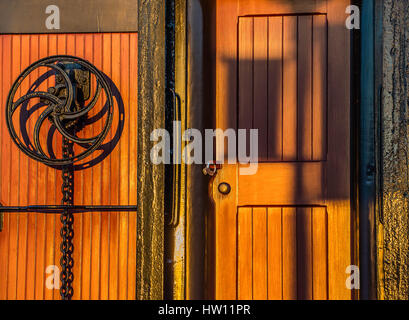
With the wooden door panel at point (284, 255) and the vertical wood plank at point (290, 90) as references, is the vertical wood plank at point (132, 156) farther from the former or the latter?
the vertical wood plank at point (290, 90)

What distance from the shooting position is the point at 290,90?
254 cm

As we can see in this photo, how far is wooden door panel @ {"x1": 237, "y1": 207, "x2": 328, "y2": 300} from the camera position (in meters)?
2.49

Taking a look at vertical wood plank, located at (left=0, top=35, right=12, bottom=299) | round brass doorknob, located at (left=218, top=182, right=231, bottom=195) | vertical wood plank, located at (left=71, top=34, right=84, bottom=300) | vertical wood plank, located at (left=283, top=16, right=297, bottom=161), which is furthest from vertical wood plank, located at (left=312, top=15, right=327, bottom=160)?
vertical wood plank, located at (left=0, top=35, right=12, bottom=299)

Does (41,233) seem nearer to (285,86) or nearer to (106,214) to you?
(106,214)

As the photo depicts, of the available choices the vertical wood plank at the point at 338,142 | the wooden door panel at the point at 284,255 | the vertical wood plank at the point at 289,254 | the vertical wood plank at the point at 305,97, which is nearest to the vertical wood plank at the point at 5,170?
the wooden door panel at the point at 284,255

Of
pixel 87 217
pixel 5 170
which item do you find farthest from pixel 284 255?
pixel 5 170

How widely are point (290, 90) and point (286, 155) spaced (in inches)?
16.3

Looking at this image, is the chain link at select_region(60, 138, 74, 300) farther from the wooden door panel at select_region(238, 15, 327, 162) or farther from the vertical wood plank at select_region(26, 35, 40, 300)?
the wooden door panel at select_region(238, 15, 327, 162)

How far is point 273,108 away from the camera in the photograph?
2.55 meters

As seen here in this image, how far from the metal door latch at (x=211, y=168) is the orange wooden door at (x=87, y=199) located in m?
0.47

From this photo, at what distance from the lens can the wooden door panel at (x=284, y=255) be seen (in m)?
2.49

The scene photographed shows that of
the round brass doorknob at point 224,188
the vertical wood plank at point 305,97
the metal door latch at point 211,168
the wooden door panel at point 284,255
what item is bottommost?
the wooden door panel at point 284,255

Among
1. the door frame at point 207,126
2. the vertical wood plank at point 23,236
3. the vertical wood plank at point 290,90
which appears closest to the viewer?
the door frame at point 207,126
